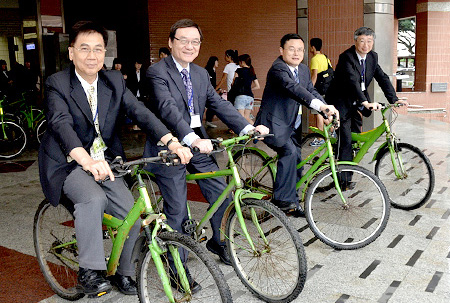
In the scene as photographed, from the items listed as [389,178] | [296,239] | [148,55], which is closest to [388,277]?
[296,239]

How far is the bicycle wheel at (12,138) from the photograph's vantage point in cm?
884

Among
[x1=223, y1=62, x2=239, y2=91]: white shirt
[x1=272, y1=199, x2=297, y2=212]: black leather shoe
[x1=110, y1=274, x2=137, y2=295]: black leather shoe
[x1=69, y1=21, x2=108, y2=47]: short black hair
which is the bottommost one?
[x1=110, y1=274, x2=137, y2=295]: black leather shoe

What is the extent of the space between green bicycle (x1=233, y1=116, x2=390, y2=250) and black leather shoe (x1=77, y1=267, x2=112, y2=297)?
1.16 meters

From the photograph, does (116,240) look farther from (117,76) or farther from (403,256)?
(403,256)

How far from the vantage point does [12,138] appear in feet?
29.3

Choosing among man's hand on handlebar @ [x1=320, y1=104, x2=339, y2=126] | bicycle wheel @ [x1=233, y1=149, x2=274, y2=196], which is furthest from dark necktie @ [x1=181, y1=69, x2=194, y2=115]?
bicycle wheel @ [x1=233, y1=149, x2=274, y2=196]

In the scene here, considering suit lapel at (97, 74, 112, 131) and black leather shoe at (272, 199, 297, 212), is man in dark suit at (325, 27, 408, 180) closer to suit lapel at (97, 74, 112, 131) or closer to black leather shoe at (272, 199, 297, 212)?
black leather shoe at (272, 199, 297, 212)

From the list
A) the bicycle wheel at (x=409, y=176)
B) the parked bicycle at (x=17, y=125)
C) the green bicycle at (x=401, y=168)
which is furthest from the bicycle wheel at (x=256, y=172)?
the parked bicycle at (x=17, y=125)

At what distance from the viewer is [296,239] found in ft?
9.74

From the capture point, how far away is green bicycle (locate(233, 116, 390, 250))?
4031 millimetres

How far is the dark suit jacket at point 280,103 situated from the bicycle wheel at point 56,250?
1.87 m

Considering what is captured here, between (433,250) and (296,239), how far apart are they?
1658 mm

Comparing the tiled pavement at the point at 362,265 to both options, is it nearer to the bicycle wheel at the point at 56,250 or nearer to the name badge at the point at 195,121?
the bicycle wheel at the point at 56,250

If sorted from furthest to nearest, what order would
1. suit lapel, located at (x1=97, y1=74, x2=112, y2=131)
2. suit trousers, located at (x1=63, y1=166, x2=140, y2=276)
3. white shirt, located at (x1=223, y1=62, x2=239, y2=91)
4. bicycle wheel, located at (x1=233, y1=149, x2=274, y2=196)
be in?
white shirt, located at (x1=223, y1=62, x2=239, y2=91) < bicycle wheel, located at (x1=233, y1=149, x2=274, y2=196) < suit lapel, located at (x1=97, y1=74, x2=112, y2=131) < suit trousers, located at (x1=63, y1=166, x2=140, y2=276)
